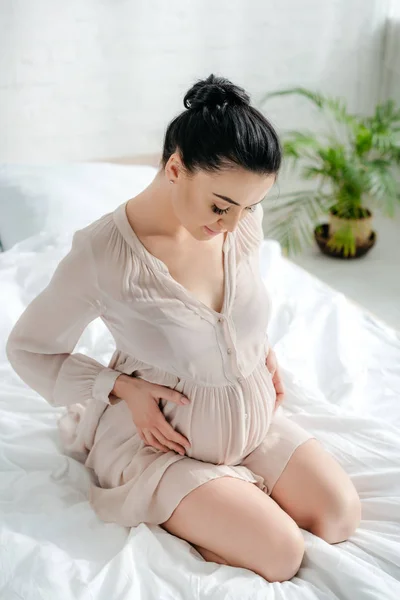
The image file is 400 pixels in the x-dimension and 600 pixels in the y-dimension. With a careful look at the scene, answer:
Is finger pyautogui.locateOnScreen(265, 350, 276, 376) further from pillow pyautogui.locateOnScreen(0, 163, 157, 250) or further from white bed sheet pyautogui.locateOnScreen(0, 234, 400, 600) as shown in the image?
pillow pyautogui.locateOnScreen(0, 163, 157, 250)

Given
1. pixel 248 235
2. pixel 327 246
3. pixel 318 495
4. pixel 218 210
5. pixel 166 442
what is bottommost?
pixel 327 246

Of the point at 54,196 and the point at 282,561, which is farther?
the point at 54,196

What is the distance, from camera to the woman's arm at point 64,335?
3.90 feet

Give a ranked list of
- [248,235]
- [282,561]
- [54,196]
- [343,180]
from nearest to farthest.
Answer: [282,561] → [248,235] → [54,196] → [343,180]

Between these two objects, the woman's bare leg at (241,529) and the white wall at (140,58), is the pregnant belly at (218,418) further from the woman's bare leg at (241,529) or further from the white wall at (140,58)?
the white wall at (140,58)

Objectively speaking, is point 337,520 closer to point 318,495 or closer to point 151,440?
point 318,495

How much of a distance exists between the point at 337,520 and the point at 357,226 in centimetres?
213

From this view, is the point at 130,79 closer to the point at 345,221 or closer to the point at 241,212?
the point at 345,221

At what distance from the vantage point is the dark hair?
1046 millimetres

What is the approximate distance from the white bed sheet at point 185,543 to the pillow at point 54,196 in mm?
230

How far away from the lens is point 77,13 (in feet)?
8.61

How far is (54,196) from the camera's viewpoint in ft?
7.67

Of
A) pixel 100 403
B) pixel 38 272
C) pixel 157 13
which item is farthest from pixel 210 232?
pixel 157 13

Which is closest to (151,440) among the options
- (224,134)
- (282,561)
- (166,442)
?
(166,442)
